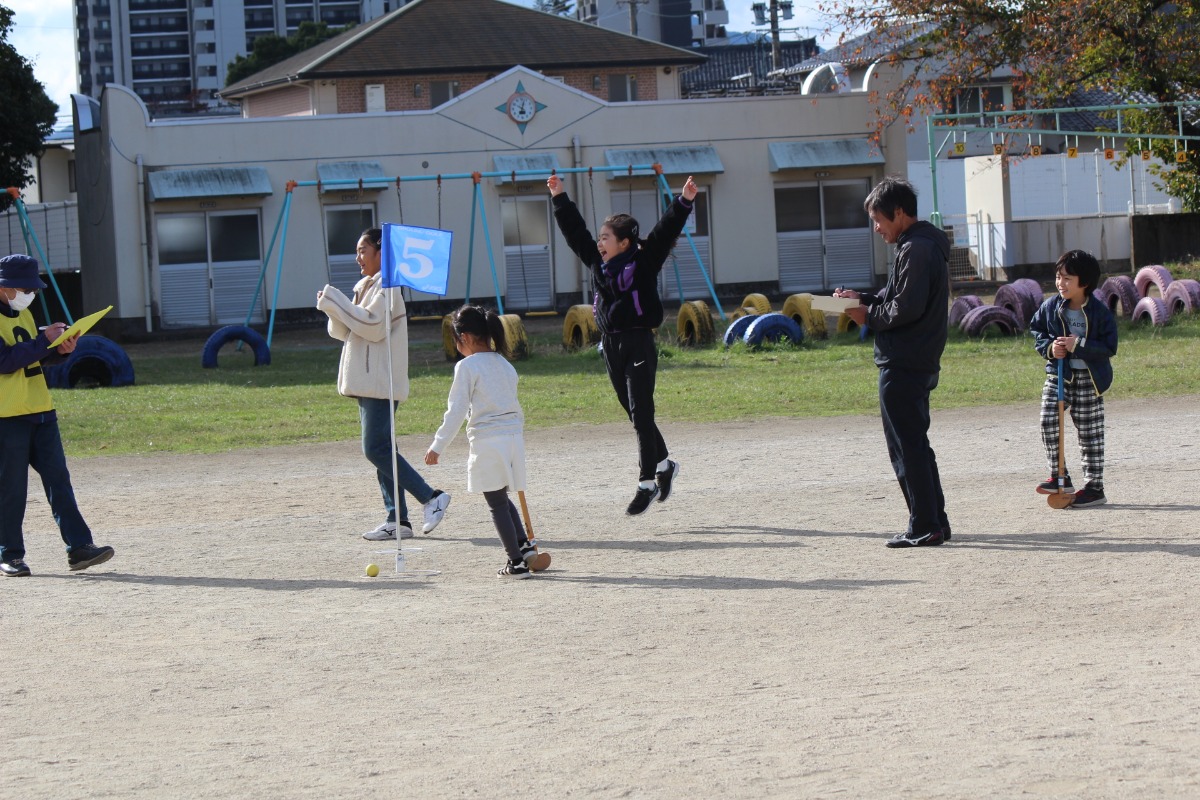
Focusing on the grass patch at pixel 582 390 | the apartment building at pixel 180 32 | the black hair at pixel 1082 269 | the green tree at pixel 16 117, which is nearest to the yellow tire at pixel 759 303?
the grass patch at pixel 582 390

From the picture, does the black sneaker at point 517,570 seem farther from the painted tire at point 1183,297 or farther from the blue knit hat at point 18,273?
the painted tire at point 1183,297

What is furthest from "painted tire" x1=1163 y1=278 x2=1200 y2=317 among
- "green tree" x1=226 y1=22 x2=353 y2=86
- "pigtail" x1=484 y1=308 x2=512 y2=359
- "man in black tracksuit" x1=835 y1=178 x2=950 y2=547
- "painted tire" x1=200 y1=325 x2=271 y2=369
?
"green tree" x1=226 y1=22 x2=353 y2=86

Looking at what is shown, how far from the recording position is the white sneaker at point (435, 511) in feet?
28.7

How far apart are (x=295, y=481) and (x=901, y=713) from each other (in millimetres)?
7367

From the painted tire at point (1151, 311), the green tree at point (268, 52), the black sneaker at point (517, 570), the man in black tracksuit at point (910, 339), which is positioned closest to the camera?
the black sneaker at point (517, 570)

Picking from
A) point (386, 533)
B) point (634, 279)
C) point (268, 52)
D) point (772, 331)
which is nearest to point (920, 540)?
point (634, 279)

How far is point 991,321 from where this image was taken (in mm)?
22250

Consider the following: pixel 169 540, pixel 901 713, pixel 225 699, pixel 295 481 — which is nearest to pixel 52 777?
pixel 225 699

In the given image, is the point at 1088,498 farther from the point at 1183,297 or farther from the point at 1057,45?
the point at 1057,45

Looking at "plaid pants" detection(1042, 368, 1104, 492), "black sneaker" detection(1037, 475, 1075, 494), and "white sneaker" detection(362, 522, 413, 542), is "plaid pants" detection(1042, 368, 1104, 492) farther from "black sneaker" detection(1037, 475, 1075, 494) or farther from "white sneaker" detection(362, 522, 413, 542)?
"white sneaker" detection(362, 522, 413, 542)

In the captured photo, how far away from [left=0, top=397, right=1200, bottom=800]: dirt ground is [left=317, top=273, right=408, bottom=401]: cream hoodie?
0.93 meters

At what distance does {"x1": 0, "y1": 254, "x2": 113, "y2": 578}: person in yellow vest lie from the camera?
7.97 meters

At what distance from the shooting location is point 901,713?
16.1 feet

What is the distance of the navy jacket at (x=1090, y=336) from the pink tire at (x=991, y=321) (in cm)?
1342
